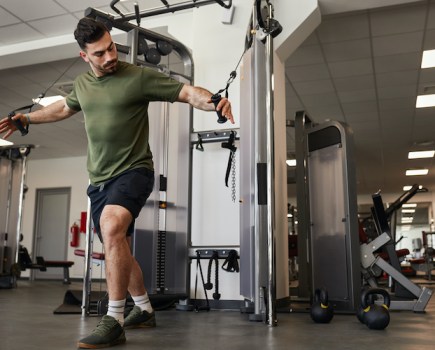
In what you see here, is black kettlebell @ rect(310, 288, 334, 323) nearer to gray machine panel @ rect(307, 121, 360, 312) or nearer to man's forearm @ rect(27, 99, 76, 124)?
gray machine panel @ rect(307, 121, 360, 312)

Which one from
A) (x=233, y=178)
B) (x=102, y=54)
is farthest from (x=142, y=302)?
(x=233, y=178)

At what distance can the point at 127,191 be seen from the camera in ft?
6.59

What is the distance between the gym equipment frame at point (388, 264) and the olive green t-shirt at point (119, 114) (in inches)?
97.0

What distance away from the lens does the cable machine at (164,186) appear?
3.55 m

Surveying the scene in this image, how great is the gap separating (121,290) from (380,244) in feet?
8.68

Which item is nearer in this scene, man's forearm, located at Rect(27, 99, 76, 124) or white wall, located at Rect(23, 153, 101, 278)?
man's forearm, located at Rect(27, 99, 76, 124)

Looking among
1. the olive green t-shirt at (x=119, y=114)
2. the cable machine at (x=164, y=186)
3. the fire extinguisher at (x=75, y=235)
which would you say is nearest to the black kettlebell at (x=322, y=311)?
the cable machine at (x=164, y=186)

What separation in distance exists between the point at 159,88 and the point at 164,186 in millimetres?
1681

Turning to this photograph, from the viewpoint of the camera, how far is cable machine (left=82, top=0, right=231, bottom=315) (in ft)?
11.7

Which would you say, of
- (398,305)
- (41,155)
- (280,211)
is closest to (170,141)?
(280,211)

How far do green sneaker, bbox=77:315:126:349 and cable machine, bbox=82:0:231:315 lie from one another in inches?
60.4

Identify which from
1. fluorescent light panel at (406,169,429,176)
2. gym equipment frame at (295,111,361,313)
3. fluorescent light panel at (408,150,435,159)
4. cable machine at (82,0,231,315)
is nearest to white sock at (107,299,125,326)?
cable machine at (82,0,231,315)

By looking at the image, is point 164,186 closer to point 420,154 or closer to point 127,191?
point 127,191

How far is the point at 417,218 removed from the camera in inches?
907
